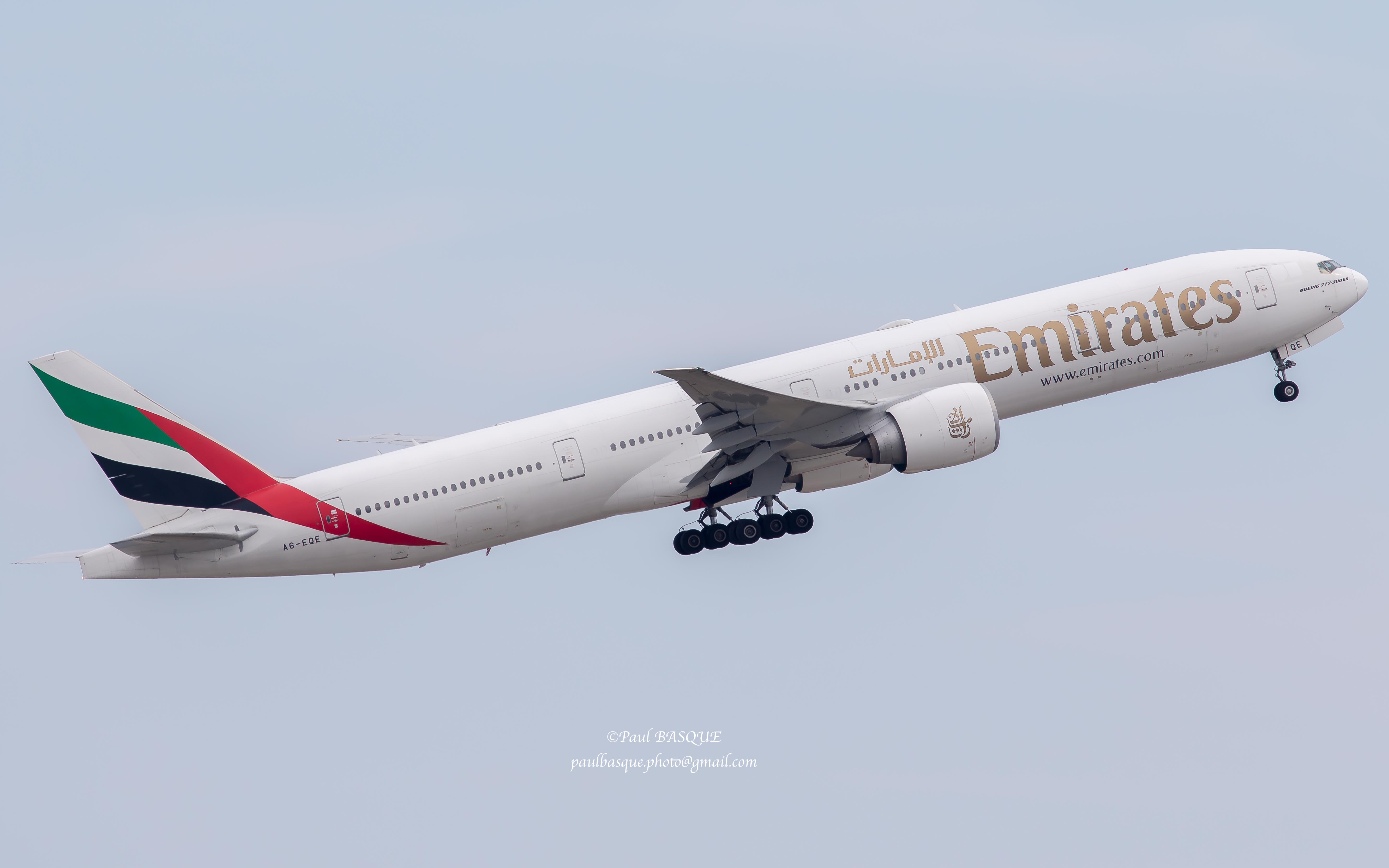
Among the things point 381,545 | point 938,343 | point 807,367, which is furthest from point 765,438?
point 381,545

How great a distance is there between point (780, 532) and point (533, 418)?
8.35 meters

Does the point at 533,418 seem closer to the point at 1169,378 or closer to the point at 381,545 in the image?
the point at 381,545

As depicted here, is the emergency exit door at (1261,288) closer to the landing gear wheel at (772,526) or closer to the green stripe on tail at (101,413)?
the landing gear wheel at (772,526)

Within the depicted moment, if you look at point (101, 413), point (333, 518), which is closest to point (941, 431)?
point (333, 518)

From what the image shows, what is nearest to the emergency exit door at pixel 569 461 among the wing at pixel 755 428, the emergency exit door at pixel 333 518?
the wing at pixel 755 428

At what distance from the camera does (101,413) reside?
40.4 metres

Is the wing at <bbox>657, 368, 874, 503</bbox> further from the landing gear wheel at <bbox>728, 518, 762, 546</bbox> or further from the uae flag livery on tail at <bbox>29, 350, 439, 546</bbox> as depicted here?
the uae flag livery on tail at <bbox>29, 350, 439, 546</bbox>

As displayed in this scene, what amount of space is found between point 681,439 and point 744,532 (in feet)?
13.5

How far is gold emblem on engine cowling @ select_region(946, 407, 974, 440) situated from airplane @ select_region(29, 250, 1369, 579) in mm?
36

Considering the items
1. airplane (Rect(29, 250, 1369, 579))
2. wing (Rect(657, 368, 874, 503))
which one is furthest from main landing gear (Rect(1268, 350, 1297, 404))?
wing (Rect(657, 368, 874, 503))

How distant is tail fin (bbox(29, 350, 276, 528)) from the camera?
1585 inches

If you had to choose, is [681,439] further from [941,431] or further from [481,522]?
[941,431]

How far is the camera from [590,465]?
137 ft

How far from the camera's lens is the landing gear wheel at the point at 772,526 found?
1748 inches
